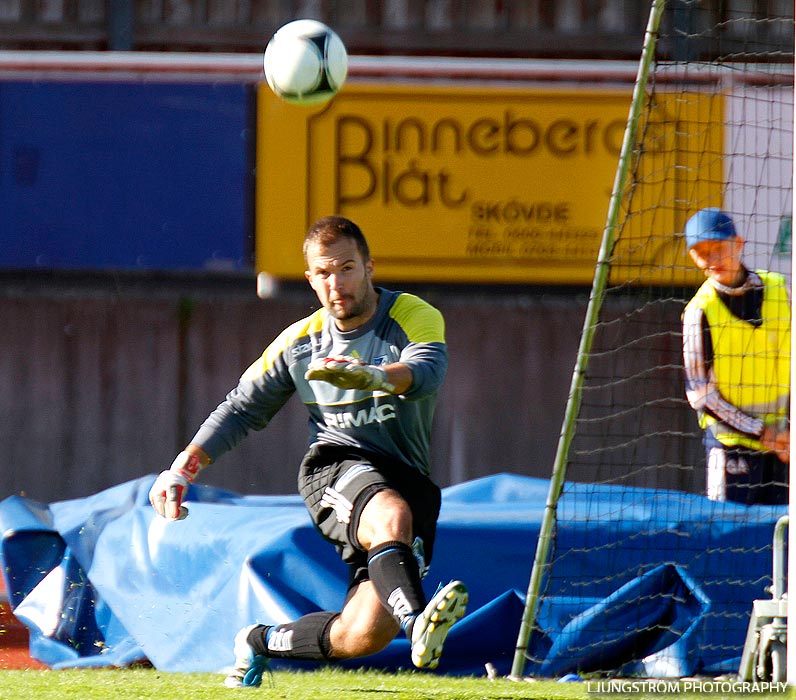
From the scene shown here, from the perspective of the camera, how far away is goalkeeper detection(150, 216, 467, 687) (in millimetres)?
4938

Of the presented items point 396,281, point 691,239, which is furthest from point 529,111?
point 691,239

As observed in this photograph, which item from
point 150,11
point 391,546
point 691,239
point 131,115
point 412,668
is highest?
point 150,11

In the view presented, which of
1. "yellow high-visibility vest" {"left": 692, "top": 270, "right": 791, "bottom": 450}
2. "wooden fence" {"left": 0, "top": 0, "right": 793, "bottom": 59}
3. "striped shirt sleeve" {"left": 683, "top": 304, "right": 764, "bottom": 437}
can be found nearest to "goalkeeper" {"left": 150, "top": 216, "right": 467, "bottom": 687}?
"striped shirt sleeve" {"left": 683, "top": 304, "right": 764, "bottom": 437}

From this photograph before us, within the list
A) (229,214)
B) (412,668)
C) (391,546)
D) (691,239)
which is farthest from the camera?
(229,214)

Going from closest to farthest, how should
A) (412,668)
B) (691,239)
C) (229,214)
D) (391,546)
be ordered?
(391,546)
(412,668)
(691,239)
(229,214)

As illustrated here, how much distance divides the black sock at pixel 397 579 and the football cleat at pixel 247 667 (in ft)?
3.03

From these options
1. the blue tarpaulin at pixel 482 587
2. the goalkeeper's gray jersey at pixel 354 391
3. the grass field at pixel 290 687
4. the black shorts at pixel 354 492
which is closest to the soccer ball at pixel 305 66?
the blue tarpaulin at pixel 482 587

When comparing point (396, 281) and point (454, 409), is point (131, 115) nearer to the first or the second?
point (396, 281)

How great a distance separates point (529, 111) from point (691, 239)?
4850mm

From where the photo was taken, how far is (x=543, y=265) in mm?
12164

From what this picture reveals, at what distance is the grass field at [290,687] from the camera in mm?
4910

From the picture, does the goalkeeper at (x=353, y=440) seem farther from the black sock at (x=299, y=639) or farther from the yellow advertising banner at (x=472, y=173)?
the yellow advertising banner at (x=472, y=173)

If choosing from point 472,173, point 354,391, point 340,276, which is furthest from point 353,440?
point 472,173

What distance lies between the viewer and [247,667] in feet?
18.0
